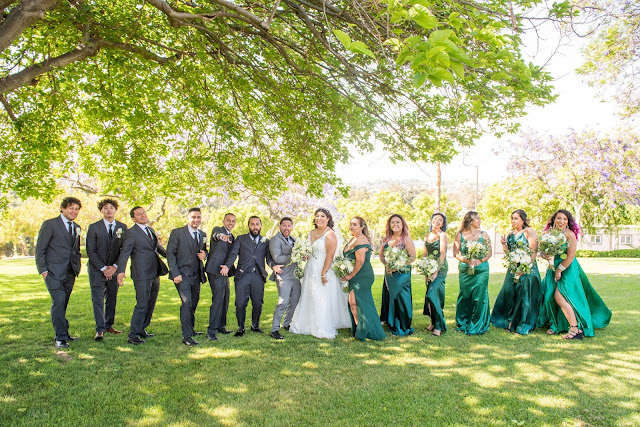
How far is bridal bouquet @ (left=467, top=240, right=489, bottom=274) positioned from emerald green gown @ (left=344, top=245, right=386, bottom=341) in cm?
200

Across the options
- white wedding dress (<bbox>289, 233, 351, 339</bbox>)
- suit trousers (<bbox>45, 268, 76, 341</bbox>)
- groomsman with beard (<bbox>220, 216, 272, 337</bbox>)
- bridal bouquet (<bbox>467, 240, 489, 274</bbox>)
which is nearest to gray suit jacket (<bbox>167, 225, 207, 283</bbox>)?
groomsman with beard (<bbox>220, 216, 272, 337</bbox>)

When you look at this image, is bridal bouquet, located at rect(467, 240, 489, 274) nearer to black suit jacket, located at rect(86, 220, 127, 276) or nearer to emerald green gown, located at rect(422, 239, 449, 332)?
emerald green gown, located at rect(422, 239, 449, 332)

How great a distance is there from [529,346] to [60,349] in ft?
25.5

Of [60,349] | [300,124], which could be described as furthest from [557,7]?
[60,349]

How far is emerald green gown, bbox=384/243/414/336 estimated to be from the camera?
26.5 ft

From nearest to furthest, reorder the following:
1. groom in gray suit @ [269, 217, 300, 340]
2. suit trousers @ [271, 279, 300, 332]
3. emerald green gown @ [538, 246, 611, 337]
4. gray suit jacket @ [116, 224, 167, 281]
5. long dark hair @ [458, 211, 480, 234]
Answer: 1. gray suit jacket @ [116, 224, 167, 281]
2. emerald green gown @ [538, 246, 611, 337]
3. suit trousers @ [271, 279, 300, 332]
4. groom in gray suit @ [269, 217, 300, 340]
5. long dark hair @ [458, 211, 480, 234]

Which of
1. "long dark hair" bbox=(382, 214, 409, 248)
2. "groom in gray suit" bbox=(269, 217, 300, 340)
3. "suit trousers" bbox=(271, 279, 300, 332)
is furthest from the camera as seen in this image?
"long dark hair" bbox=(382, 214, 409, 248)

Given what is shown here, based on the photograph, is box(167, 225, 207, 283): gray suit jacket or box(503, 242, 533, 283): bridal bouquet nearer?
box(167, 225, 207, 283): gray suit jacket

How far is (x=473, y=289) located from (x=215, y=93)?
27.6ft

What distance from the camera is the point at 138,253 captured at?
7488mm

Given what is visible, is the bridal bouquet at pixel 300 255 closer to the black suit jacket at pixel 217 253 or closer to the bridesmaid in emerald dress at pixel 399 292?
the black suit jacket at pixel 217 253

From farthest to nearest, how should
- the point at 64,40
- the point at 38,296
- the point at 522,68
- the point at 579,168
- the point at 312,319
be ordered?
the point at 579,168 < the point at 38,296 < the point at 64,40 < the point at 312,319 < the point at 522,68

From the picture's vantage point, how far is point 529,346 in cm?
714

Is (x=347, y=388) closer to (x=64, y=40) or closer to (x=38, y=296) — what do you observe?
(x=64, y=40)
